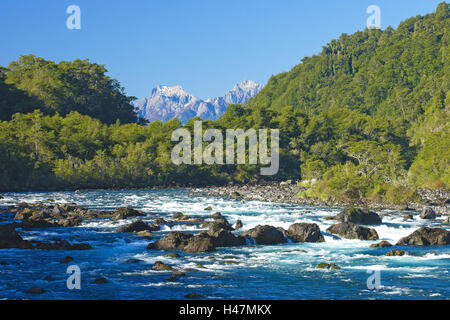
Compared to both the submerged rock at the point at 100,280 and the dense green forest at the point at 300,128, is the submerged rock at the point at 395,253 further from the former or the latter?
the dense green forest at the point at 300,128

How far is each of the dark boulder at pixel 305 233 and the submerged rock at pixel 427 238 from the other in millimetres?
3513

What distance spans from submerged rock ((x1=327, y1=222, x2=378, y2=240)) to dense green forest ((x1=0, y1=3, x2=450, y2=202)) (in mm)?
14586

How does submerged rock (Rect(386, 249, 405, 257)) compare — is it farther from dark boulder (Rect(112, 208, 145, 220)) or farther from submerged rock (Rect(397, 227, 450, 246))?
dark boulder (Rect(112, 208, 145, 220))

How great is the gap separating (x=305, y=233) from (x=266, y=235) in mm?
1945

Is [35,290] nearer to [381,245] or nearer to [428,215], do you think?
[381,245]

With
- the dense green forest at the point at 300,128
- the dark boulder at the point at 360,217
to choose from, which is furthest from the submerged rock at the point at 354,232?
the dense green forest at the point at 300,128

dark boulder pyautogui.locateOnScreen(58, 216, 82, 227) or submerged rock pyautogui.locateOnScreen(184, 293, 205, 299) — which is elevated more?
dark boulder pyautogui.locateOnScreen(58, 216, 82, 227)

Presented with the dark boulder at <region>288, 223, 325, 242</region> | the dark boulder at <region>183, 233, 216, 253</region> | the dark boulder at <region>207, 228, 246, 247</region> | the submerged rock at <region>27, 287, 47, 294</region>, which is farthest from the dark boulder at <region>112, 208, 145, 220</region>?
the submerged rock at <region>27, 287, 47, 294</region>

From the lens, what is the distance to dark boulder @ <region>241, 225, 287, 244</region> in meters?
21.6

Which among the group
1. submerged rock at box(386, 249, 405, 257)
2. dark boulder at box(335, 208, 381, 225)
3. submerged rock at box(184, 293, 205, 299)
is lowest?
submerged rock at box(184, 293, 205, 299)

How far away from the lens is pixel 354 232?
22.8 metres

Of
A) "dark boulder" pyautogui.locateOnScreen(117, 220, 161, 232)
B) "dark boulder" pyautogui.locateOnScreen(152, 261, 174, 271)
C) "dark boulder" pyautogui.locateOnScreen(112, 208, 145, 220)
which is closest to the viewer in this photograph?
"dark boulder" pyautogui.locateOnScreen(152, 261, 174, 271)
